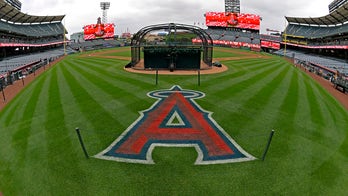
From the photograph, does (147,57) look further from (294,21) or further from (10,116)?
(294,21)

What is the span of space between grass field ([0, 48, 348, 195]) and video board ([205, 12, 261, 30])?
318ft

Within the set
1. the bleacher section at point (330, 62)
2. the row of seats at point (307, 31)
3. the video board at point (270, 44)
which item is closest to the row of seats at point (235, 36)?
the video board at point (270, 44)

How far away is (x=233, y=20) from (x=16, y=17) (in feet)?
277

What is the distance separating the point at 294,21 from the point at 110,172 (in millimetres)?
116896

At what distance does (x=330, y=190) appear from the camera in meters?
8.82

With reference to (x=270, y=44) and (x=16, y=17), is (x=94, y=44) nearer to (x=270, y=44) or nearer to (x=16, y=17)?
(x=16, y=17)

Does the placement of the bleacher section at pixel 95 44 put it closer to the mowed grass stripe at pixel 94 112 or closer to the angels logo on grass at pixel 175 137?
the mowed grass stripe at pixel 94 112

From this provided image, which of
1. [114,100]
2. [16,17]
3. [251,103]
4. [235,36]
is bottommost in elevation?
[251,103]

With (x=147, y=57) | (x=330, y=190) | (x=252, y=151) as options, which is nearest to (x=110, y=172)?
(x=252, y=151)

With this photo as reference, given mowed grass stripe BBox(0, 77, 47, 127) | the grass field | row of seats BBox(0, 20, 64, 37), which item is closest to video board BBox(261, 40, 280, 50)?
the grass field

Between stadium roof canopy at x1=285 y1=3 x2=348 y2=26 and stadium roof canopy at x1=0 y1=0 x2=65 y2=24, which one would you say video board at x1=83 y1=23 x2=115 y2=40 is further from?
stadium roof canopy at x1=285 y1=3 x2=348 y2=26

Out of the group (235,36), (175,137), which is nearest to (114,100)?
(175,137)

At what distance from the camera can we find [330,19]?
84125mm

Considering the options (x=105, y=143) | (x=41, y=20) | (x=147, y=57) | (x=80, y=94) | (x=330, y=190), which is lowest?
(x=330, y=190)
